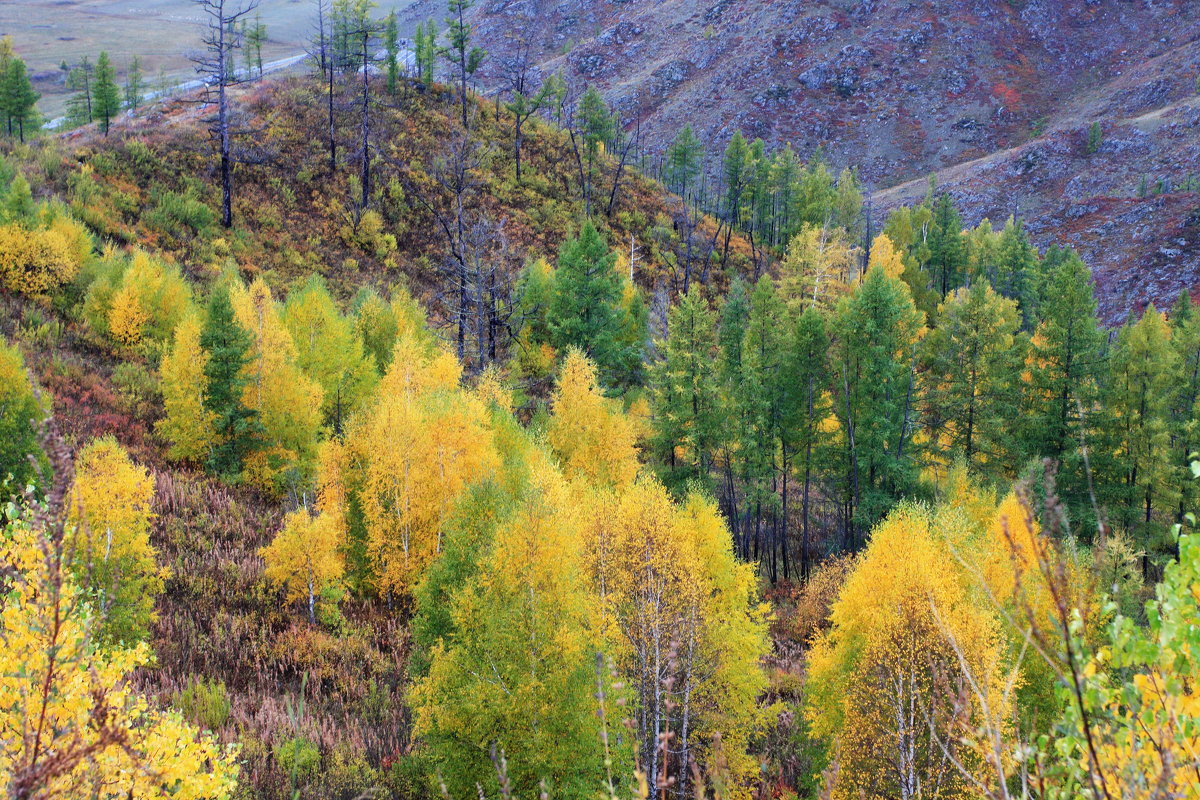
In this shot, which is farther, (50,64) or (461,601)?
(50,64)

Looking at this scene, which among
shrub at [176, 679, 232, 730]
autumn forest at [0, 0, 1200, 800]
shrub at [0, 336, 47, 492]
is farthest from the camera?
shrub at [0, 336, 47, 492]

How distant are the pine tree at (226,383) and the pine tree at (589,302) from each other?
1564 centimetres

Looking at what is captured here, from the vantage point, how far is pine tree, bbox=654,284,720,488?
2620 cm

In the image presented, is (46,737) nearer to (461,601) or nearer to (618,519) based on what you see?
(461,601)

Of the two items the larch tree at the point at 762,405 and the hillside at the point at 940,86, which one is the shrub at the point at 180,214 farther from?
the hillside at the point at 940,86

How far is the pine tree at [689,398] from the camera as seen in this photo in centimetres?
2620

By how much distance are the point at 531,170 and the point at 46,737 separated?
57403 millimetres

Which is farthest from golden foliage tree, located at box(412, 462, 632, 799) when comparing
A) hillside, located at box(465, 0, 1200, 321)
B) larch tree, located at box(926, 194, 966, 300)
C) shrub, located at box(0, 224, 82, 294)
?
hillside, located at box(465, 0, 1200, 321)

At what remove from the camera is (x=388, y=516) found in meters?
20.6

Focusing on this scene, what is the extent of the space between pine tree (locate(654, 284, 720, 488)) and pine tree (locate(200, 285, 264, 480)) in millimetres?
14657

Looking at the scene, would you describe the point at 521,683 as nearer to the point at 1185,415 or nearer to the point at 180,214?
the point at 1185,415

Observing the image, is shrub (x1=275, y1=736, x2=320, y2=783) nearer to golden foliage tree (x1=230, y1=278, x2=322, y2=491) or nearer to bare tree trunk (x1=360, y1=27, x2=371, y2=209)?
golden foliage tree (x1=230, y1=278, x2=322, y2=491)

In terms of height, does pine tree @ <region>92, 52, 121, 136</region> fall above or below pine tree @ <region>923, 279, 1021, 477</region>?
above

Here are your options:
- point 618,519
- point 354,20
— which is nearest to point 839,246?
point 618,519
